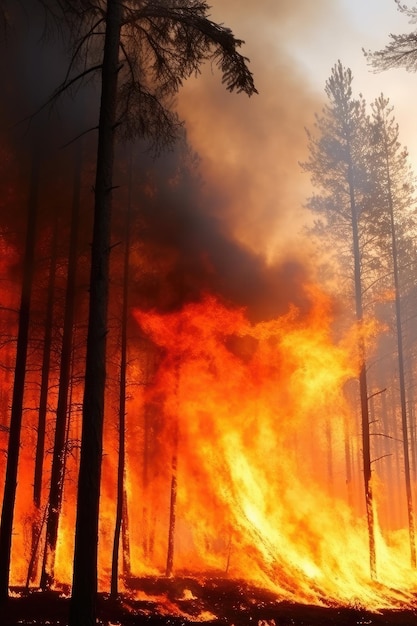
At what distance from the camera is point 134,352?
78.8 ft

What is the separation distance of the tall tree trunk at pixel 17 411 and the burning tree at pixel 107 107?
0.10 ft

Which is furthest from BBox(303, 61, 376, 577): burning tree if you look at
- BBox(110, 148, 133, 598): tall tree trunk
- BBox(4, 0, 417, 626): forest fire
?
BBox(110, 148, 133, 598): tall tree trunk

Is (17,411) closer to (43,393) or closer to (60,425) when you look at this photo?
(60,425)

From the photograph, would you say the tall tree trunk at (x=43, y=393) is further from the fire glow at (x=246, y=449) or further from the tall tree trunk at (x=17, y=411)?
the tall tree trunk at (x=17, y=411)

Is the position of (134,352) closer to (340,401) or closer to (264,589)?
(264,589)

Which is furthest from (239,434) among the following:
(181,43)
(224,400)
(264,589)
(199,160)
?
(181,43)

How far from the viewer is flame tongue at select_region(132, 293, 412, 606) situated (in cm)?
1700

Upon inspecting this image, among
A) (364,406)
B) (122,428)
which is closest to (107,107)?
(122,428)

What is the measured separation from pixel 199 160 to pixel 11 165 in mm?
9936

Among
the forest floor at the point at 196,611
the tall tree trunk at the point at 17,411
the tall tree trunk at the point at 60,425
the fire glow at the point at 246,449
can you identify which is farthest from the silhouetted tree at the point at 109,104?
the fire glow at the point at 246,449

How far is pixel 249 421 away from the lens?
61.6 ft

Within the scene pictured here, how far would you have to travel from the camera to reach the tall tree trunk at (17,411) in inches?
402

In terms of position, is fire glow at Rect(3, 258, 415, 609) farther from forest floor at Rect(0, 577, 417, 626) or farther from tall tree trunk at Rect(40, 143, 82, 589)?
tall tree trunk at Rect(40, 143, 82, 589)

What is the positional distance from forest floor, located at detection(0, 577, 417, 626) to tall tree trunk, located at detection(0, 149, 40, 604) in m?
1.02
